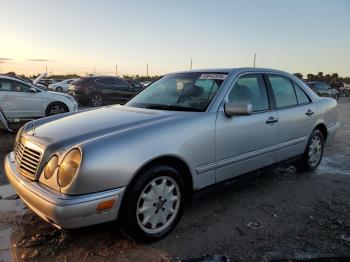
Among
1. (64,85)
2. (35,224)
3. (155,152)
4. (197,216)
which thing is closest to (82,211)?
(155,152)

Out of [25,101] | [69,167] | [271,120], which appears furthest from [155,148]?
[25,101]

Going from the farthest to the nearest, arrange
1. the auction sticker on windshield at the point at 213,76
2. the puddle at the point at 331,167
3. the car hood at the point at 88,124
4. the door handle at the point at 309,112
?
the puddle at the point at 331,167 → the door handle at the point at 309,112 → the auction sticker on windshield at the point at 213,76 → the car hood at the point at 88,124

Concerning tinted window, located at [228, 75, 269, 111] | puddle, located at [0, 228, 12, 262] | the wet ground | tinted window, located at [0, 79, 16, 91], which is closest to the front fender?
the wet ground

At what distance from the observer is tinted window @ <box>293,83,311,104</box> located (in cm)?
508

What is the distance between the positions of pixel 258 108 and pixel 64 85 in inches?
1106

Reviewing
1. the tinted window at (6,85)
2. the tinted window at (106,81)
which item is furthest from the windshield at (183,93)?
the tinted window at (106,81)

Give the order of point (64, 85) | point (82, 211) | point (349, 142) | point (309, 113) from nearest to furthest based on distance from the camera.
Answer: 1. point (82, 211)
2. point (309, 113)
3. point (349, 142)
4. point (64, 85)

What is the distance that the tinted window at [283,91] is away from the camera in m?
4.62

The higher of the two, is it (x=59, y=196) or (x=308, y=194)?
(x=59, y=196)

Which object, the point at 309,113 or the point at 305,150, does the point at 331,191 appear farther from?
the point at 309,113

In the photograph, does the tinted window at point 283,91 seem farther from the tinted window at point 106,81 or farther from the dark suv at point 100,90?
the tinted window at point 106,81

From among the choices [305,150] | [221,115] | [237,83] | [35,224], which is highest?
[237,83]

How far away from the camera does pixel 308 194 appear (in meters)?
4.53

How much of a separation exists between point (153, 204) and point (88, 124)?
0.98 metres
